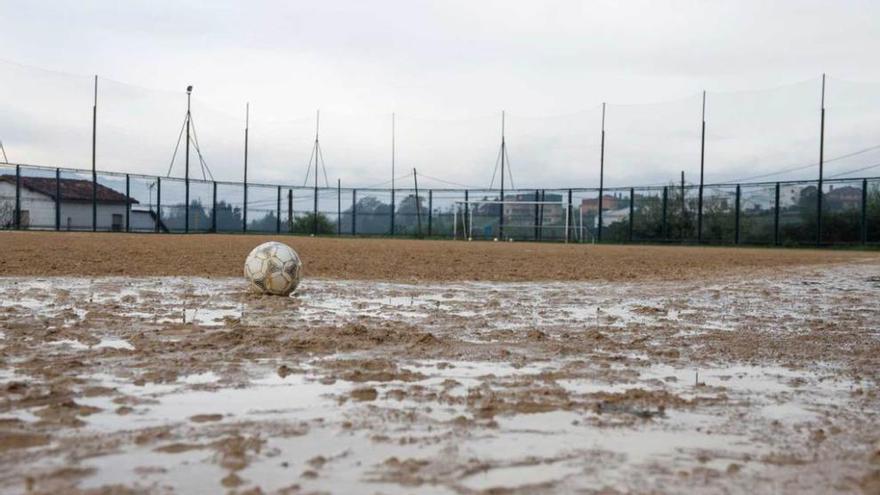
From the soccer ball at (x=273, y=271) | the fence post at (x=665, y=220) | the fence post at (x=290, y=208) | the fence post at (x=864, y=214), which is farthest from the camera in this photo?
the fence post at (x=290, y=208)

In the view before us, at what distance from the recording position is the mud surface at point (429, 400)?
6.49ft

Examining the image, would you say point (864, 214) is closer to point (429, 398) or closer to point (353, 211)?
point (353, 211)

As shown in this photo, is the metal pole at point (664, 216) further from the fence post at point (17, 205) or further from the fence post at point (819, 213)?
the fence post at point (17, 205)

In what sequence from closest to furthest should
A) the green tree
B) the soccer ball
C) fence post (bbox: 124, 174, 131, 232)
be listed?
1. the soccer ball
2. fence post (bbox: 124, 174, 131, 232)
3. the green tree

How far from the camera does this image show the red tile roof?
27.1m

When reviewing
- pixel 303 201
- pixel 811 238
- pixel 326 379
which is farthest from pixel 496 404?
pixel 303 201

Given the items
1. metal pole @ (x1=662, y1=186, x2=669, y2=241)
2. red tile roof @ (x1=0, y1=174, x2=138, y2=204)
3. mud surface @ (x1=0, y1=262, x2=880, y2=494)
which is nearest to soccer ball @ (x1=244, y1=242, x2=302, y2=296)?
mud surface @ (x1=0, y1=262, x2=880, y2=494)

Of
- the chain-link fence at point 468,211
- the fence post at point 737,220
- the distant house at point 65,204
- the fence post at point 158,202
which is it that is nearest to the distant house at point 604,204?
the chain-link fence at point 468,211

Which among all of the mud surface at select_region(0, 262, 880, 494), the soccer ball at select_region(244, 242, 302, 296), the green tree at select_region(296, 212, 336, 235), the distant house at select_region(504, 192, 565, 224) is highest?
the distant house at select_region(504, 192, 565, 224)

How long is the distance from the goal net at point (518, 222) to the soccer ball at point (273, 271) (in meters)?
26.6

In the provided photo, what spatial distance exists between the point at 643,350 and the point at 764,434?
5.23ft

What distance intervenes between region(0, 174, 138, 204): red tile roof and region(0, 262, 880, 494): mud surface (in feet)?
79.7

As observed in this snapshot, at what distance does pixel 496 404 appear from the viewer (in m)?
2.74

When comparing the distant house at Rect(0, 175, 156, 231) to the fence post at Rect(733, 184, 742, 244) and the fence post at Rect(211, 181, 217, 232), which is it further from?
the fence post at Rect(733, 184, 742, 244)
